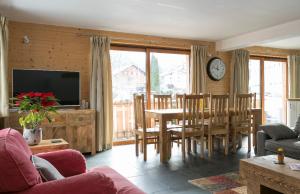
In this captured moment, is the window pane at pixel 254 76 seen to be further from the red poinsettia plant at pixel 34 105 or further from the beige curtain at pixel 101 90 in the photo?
the red poinsettia plant at pixel 34 105

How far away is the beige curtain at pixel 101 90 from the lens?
4.94 m

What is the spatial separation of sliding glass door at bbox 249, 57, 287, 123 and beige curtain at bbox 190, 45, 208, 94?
72.5 inches

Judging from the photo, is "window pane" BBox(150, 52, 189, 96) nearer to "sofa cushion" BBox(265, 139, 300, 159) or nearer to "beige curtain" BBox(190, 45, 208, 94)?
"beige curtain" BBox(190, 45, 208, 94)

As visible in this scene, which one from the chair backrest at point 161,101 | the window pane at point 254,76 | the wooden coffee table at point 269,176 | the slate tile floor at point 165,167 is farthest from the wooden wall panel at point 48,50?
the window pane at point 254,76

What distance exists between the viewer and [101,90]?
498 cm

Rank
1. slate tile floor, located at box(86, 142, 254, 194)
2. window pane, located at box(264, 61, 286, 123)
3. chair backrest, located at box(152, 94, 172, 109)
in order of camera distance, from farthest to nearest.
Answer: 1. window pane, located at box(264, 61, 286, 123)
2. chair backrest, located at box(152, 94, 172, 109)
3. slate tile floor, located at box(86, 142, 254, 194)

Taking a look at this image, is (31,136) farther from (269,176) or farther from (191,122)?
(191,122)

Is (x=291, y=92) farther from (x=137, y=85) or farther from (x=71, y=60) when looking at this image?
(x=71, y=60)

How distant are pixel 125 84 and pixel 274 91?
4.80 m

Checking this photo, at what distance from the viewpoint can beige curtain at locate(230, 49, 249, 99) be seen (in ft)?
22.0

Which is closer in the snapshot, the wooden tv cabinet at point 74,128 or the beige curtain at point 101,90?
the wooden tv cabinet at point 74,128

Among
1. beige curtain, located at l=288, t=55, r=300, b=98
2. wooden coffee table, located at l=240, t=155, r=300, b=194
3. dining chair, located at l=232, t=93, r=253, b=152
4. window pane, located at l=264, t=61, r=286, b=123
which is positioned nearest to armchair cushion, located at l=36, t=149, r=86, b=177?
wooden coffee table, located at l=240, t=155, r=300, b=194

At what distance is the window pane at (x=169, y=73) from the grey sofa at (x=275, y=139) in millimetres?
2636

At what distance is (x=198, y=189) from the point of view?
9.75 feet
